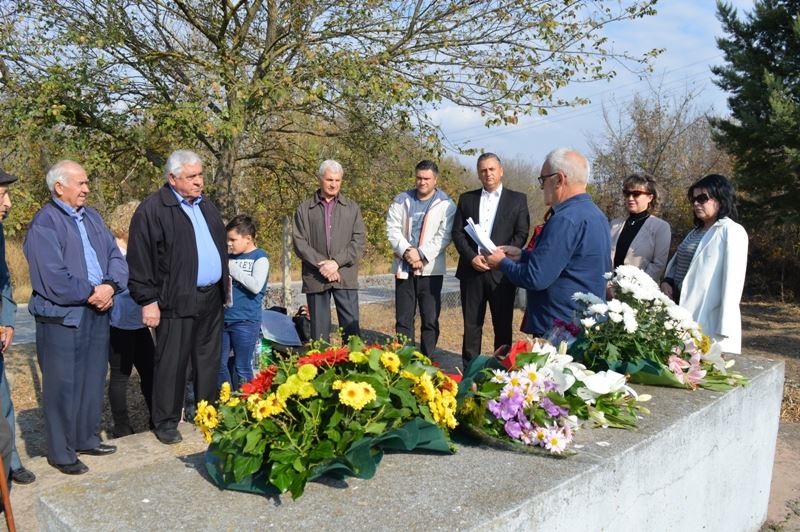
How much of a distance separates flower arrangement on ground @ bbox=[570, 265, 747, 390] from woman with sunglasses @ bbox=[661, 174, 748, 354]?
879 millimetres

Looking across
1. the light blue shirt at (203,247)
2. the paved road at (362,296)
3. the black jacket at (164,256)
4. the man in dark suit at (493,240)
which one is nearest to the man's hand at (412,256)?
the man in dark suit at (493,240)

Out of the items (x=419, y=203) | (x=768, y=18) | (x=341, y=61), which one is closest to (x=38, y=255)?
(x=341, y=61)

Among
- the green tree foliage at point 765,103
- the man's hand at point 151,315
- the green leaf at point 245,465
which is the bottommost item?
the green leaf at point 245,465

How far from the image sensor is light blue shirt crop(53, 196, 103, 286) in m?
4.15

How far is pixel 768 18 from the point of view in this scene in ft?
40.2

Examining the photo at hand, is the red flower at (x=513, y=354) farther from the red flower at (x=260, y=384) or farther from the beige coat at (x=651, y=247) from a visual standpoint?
the beige coat at (x=651, y=247)

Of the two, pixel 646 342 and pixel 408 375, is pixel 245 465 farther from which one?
pixel 646 342

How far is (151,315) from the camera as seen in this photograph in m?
4.25

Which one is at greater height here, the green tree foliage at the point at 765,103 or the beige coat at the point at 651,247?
the green tree foliage at the point at 765,103

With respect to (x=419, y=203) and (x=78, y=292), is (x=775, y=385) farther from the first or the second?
(x=78, y=292)

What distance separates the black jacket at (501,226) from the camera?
19.4 feet

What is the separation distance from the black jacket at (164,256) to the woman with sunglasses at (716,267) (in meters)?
3.08

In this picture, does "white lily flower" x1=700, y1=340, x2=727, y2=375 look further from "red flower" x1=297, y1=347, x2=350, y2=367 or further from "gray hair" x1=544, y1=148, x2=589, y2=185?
"red flower" x1=297, y1=347, x2=350, y2=367

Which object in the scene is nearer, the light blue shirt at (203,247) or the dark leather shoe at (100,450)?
the dark leather shoe at (100,450)
